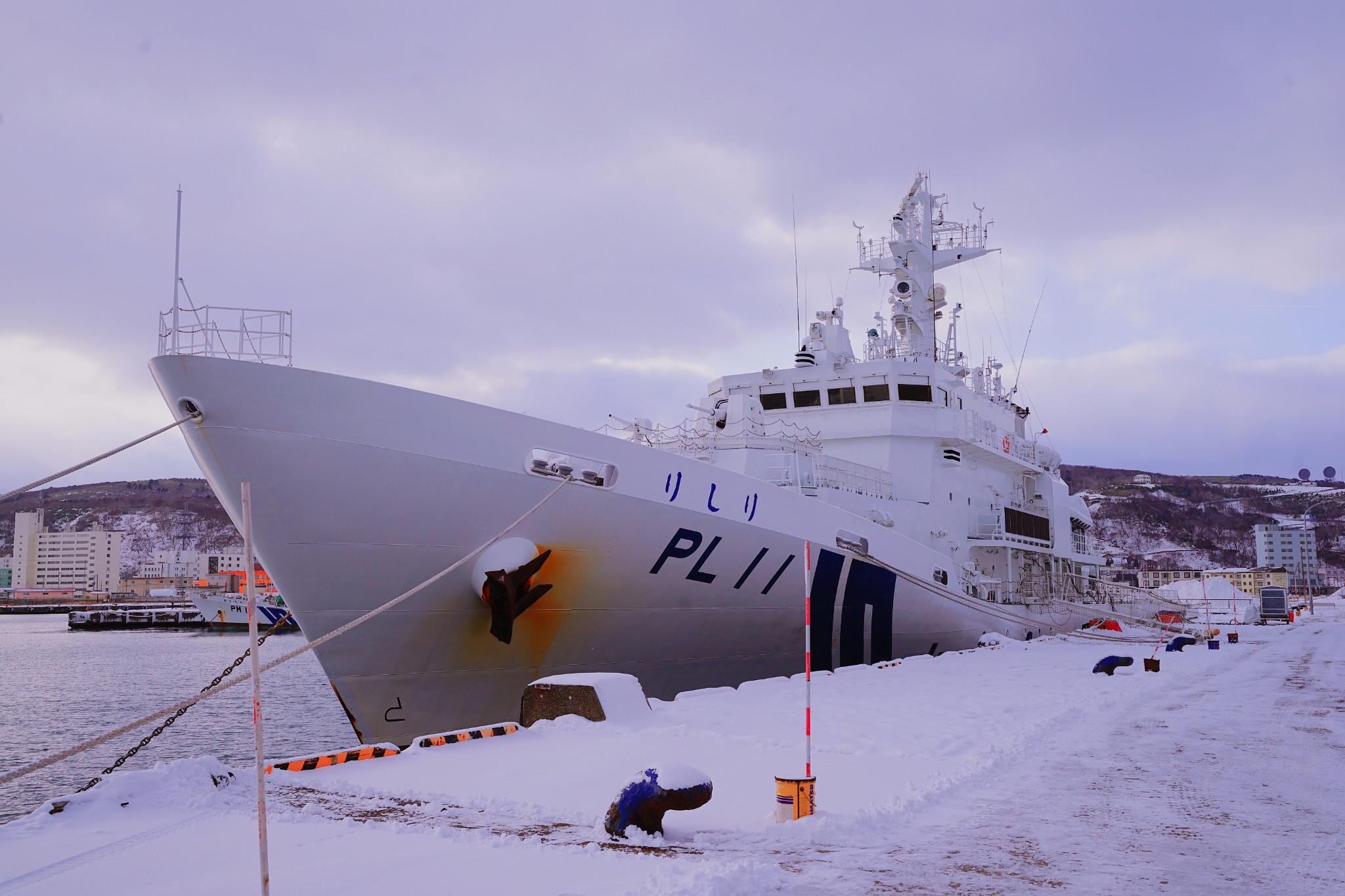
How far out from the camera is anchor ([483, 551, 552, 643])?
8953 mm

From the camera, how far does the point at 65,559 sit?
500ft

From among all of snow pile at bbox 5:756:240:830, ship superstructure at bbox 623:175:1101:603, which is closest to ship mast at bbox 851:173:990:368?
ship superstructure at bbox 623:175:1101:603

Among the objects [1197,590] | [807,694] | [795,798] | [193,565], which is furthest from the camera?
[193,565]

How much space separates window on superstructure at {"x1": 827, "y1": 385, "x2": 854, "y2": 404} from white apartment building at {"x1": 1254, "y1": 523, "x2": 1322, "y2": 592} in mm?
139301

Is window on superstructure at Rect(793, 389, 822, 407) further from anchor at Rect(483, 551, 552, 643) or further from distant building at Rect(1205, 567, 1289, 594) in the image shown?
distant building at Rect(1205, 567, 1289, 594)

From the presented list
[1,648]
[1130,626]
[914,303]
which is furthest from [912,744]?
[1,648]

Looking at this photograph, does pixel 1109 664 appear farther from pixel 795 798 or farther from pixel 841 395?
pixel 795 798

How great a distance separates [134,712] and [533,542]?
51.8 feet

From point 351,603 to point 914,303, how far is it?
1637 cm

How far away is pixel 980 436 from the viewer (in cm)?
1838

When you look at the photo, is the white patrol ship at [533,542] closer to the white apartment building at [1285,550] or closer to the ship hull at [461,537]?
the ship hull at [461,537]

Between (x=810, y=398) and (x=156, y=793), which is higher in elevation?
(x=810, y=398)

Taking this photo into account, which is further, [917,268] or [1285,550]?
[1285,550]

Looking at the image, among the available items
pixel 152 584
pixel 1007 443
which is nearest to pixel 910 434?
pixel 1007 443
